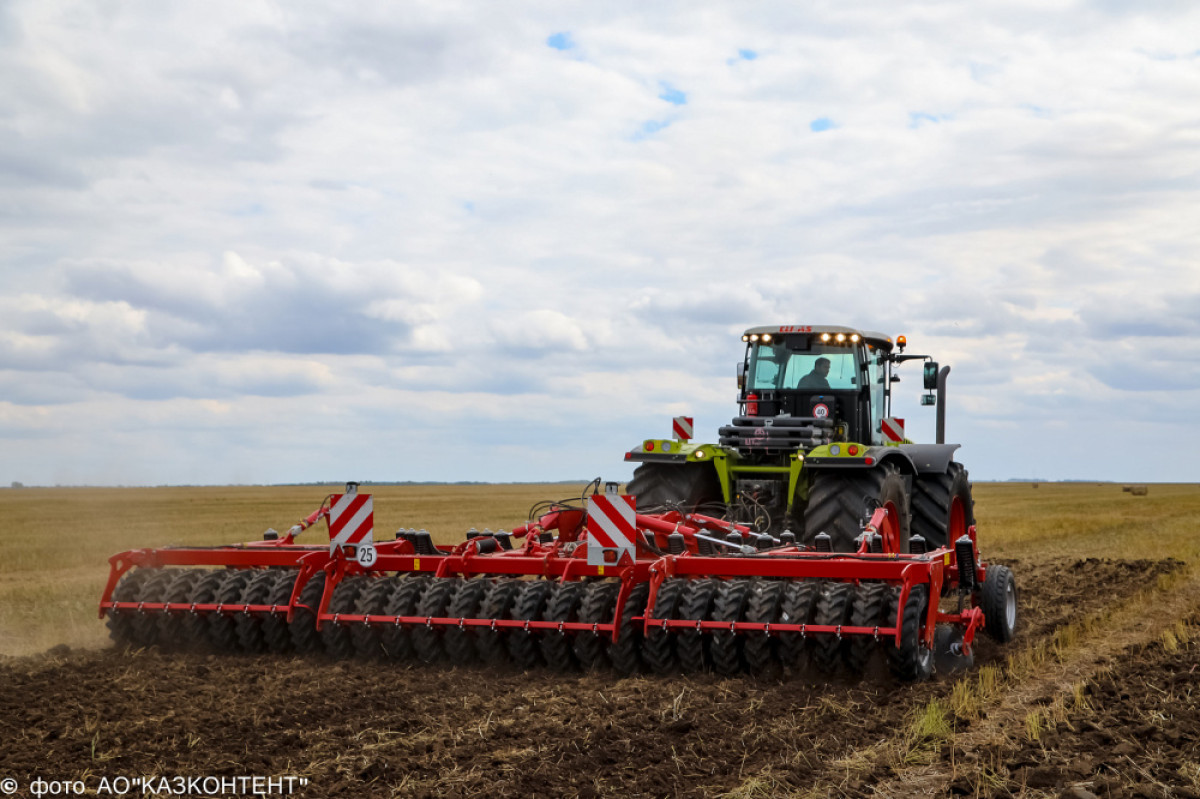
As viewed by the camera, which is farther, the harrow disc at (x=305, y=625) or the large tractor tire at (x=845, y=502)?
the large tractor tire at (x=845, y=502)

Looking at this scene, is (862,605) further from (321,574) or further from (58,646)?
(58,646)

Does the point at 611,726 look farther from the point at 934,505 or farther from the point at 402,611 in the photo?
the point at 934,505

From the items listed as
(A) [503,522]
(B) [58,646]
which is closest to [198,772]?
(B) [58,646]

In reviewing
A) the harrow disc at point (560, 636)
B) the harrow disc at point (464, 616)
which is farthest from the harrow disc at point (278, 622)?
the harrow disc at point (560, 636)

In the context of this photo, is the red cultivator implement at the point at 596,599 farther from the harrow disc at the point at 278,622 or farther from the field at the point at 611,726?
the field at the point at 611,726

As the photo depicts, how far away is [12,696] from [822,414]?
7.11m

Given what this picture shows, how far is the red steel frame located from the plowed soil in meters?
0.35

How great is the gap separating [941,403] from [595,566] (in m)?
5.44

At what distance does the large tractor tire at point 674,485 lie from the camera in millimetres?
10359

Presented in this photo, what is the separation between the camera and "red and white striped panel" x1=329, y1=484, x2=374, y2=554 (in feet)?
28.7

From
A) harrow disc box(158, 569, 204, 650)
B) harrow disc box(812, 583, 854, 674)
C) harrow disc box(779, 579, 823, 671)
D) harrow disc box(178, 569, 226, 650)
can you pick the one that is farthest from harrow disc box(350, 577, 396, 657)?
harrow disc box(812, 583, 854, 674)

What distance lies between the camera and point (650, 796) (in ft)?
16.7

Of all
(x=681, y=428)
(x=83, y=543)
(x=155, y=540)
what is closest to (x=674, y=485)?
(x=681, y=428)

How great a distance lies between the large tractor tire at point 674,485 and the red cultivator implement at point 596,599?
1.04m
